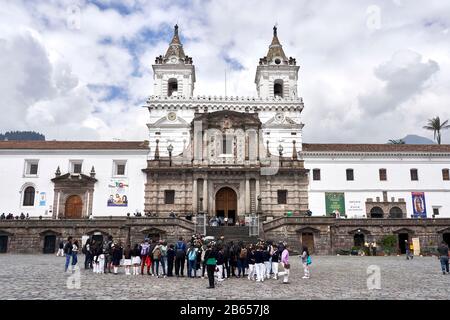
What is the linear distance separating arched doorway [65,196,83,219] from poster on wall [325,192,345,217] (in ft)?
83.7

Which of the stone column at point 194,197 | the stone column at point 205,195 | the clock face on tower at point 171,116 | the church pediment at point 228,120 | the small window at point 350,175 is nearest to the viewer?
the stone column at point 205,195

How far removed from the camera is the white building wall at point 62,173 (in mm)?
41556

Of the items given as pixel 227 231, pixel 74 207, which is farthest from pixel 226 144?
pixel 74 207

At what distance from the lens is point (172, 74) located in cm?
4647

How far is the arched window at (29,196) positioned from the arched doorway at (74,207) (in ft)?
12.0

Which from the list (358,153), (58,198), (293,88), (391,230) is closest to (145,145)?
(58,198)

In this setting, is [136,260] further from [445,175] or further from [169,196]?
[445,175]

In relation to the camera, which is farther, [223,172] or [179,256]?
[223,172]

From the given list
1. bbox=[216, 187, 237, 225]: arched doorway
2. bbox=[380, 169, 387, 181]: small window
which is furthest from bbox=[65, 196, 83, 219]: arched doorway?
bbox=[380, 169, 387, 181]: small window

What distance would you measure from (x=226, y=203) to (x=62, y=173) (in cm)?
1743

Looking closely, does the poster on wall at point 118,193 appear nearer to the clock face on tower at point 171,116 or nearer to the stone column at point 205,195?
the stone column at point 205,195

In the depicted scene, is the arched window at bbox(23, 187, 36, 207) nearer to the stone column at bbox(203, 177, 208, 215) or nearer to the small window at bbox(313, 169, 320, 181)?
the stone column at bbox(203, 177, 208, 215)

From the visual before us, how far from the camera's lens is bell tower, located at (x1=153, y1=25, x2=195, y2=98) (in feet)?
151

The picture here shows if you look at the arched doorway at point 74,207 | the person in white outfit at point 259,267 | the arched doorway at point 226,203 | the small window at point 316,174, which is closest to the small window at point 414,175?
the small window at point 316,174
